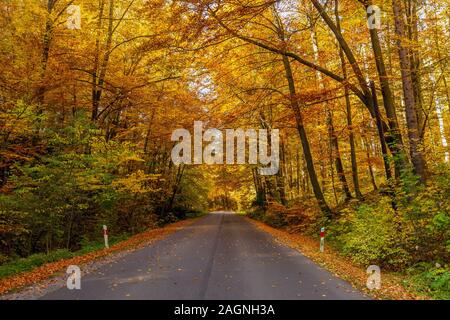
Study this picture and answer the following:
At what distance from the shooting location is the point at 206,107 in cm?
2242

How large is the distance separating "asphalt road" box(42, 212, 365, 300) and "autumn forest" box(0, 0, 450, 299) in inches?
80.7

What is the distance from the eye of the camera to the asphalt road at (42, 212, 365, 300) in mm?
6457

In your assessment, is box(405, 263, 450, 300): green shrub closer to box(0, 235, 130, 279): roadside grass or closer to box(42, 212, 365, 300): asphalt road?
box(42, 212, 365, 300): asphalt road

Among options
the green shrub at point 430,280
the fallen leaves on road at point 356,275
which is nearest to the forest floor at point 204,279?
the fallen leaves on road at point 356,275

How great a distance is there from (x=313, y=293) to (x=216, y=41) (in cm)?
851

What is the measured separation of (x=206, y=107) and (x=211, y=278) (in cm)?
1585

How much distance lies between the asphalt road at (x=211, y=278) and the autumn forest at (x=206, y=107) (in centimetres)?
205

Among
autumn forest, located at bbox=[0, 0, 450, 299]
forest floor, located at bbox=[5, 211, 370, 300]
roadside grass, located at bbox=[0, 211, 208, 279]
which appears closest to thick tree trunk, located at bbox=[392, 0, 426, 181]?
autumn forest, located at bbox=[0, 0, 450, 299]

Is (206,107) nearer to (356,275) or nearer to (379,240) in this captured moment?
(379,240)

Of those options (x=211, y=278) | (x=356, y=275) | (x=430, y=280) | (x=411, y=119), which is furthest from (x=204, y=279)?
(x=411, y=119)

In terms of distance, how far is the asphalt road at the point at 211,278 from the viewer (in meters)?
6.46

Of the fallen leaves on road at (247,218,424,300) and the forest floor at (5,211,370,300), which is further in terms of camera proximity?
the fallen leaves on road at (247,218,424,300)
